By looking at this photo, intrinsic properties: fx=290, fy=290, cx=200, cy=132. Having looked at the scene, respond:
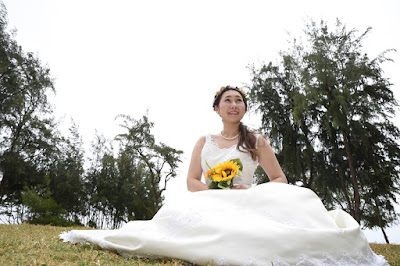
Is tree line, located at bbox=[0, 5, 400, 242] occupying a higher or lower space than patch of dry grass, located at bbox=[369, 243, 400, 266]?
higher

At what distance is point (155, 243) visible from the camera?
228cm

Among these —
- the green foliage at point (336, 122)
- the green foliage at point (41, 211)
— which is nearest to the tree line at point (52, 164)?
the green foliage at point (41, 211)

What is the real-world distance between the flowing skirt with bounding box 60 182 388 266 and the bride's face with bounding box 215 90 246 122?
111 centimetres

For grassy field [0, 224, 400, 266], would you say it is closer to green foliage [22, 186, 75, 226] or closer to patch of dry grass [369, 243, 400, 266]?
patch of dry grass [369, 243, 400, 266]

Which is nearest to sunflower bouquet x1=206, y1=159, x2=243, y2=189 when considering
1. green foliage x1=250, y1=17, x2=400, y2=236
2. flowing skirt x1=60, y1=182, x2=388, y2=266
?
flowing skirt x1=60, y1=182, x2=388, y2=266

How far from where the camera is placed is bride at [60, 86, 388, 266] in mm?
1975

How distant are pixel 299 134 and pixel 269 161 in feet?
35.3

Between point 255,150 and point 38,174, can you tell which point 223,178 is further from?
point 38,174

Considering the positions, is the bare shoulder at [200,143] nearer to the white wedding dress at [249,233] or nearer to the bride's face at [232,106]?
the bride's face at [232,106]

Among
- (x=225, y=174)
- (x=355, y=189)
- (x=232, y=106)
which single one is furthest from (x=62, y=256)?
(x=355, y=189)

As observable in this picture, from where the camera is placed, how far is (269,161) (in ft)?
10.5

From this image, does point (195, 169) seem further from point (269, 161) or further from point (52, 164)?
point (52, 164)

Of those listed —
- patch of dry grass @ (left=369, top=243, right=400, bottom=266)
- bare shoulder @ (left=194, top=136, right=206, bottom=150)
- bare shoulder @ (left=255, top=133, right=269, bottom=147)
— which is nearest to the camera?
bare shoulder @ (left=255, top=133, right=269, bottom=147)

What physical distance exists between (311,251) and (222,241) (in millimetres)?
609
